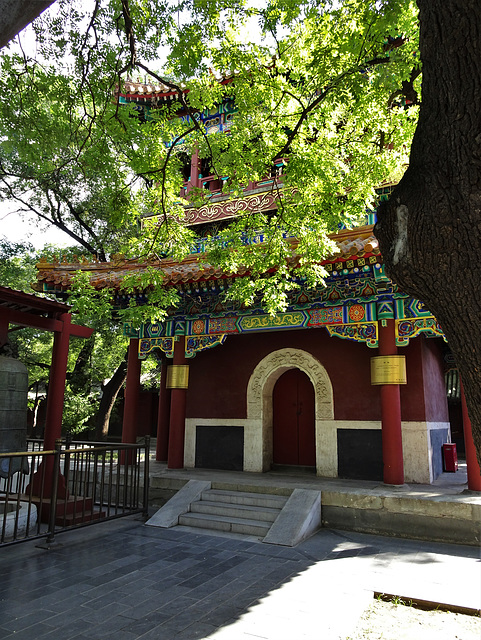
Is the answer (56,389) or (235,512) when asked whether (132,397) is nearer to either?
(56,389)

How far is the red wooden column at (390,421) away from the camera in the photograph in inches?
268

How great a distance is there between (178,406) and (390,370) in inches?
159

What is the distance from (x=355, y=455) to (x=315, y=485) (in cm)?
135

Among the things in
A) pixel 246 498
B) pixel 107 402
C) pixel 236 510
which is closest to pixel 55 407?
pixel 236 510

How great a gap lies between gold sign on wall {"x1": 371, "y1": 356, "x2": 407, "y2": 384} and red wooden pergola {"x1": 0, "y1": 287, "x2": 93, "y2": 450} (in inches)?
185

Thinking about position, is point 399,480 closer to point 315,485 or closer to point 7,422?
point 315,485

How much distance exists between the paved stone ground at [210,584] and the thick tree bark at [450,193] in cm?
239

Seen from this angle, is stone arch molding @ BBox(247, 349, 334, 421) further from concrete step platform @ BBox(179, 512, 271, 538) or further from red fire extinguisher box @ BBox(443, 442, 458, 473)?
concrete step platform @ BBox(179, 512, 271, 538)

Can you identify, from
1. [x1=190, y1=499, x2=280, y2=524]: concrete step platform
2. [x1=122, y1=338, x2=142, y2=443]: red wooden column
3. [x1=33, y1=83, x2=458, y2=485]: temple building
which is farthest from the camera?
[x1=122, y1=338, x2=142, y2=443]: red wooden column

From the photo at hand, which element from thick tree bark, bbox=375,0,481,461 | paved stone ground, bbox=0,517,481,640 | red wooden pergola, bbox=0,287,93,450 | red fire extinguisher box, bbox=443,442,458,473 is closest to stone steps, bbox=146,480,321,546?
paved stone ground, bbox=0,517,481,640

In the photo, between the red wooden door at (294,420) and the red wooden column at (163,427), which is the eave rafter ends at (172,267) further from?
the red wooden column at (163,427)

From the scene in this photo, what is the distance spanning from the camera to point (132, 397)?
8.90 meters

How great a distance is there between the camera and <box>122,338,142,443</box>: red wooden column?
8797 mm

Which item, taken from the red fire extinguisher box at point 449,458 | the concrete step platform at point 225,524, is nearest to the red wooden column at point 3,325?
the concrete step platform at point 225,524
